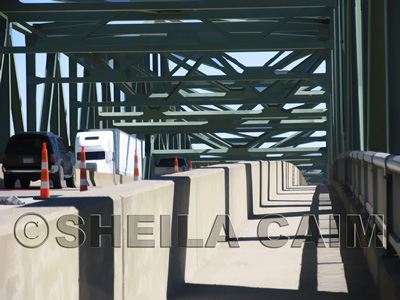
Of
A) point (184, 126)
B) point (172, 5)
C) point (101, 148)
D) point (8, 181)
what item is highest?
point (172, 5)

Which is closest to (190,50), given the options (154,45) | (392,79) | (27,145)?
(154,45)

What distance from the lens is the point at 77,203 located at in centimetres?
461

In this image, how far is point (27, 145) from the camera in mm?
21953

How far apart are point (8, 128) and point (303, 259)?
19732mm

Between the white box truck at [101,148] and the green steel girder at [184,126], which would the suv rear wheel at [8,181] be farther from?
the green steel girder at [184,126]

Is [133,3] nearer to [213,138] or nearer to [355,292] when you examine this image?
[355,292]

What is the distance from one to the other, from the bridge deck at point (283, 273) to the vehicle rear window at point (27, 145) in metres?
11.6

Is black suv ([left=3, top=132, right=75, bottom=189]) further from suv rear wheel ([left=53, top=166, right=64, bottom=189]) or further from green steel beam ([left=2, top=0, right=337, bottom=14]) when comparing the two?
green steel beam ([left=2, top=0, right=337, bottom=14])

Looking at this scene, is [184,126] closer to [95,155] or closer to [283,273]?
[95,155]

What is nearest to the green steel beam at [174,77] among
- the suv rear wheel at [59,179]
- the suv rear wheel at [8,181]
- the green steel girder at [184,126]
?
the suv rear wheel at [8,181]

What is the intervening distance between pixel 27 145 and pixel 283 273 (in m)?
14.8

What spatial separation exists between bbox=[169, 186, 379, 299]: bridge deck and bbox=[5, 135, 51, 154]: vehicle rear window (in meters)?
11.6

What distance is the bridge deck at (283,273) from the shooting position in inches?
282

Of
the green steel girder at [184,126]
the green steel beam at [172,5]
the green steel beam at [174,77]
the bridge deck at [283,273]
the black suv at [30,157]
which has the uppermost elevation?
the green steel beam at [172,5]
